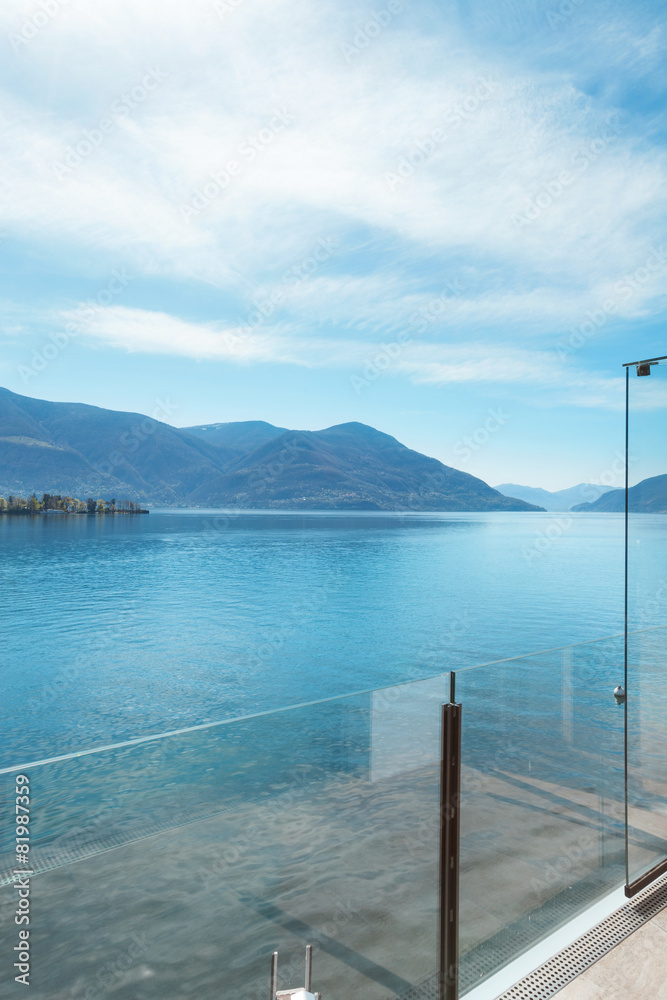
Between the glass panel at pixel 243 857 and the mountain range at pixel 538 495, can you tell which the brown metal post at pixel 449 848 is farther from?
the mountain range at pixel 538 495

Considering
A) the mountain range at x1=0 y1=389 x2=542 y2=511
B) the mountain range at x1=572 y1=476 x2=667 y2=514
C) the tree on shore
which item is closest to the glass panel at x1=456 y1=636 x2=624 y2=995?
the mountain range at x1=572 y1=476 x2=667 y2=514

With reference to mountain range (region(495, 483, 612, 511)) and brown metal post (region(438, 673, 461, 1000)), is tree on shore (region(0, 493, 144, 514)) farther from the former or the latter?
brown metal post (region(438, 673, 461, 1000))

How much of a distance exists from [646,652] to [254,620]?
29.3 m

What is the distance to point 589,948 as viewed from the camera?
6.54ft

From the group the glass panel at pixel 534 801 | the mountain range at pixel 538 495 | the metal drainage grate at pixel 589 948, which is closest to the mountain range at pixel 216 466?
the mountain range at pixel 538 495

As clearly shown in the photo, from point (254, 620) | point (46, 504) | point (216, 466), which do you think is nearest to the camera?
point (254, 620)

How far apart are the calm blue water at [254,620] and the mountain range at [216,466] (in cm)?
2698

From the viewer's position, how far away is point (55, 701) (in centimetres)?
1992

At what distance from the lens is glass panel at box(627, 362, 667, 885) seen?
8.09ft

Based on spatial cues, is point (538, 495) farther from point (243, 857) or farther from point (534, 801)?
point (243, 857)

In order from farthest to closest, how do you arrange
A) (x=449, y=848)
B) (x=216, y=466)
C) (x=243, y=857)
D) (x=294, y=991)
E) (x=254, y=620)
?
(x=216, y=466) → (x=254, y=620) → (x=449, y=848) → (x=243, y=857) → (x=294, y=991)

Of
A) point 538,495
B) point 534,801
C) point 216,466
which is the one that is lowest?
point 534,801

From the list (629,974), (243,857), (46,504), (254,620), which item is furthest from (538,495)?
(243,857)

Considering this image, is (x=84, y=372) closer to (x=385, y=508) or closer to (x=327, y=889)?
(x=327, y=889)
